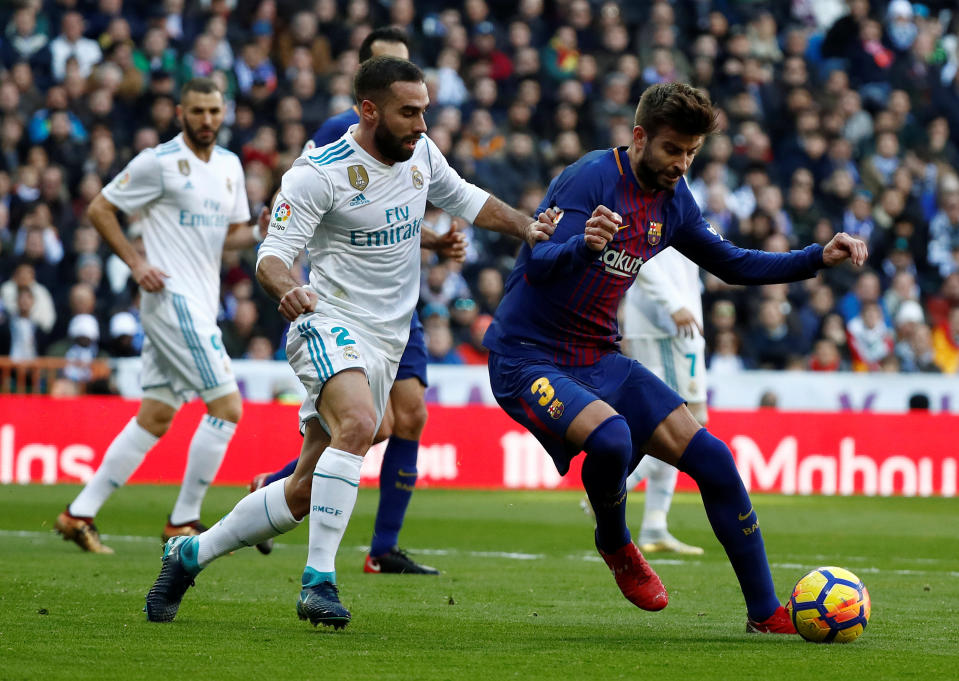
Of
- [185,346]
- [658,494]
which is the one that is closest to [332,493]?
[185,346]

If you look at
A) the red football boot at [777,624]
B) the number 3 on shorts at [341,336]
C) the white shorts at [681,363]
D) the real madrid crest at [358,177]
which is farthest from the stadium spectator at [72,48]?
the red football boot at [777,624]

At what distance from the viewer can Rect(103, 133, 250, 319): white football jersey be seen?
970 cm

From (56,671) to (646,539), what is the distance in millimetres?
5849

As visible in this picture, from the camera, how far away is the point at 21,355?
16062 mm

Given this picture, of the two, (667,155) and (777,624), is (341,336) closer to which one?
(667,155)

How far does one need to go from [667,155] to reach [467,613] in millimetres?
2160

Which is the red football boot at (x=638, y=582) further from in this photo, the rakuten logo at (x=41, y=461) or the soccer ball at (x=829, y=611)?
the rakuten logo at (x=41, y=461)

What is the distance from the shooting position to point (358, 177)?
6578mm

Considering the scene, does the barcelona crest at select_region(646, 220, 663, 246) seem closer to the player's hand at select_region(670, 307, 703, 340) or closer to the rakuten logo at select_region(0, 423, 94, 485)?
the player's hand at select_region(670, 307, 703, 340)

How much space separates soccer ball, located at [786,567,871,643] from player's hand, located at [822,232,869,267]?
1.24m

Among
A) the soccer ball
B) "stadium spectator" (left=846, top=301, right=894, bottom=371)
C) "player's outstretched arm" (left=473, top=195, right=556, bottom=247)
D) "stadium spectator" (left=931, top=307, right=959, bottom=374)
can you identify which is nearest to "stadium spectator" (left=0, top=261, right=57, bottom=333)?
"stadium spectator" (left=846, top=301, right=894, bottom=371)

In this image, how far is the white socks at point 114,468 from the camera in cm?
962

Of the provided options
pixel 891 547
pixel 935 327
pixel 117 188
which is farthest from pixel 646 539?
pixel 935 327

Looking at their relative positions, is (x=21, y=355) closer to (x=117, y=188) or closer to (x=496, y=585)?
(x=117, y=188)
